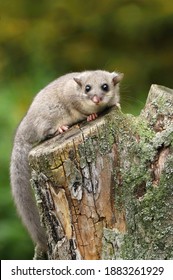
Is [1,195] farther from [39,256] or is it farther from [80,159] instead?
[80,159]

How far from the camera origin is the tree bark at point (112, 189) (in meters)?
5.48

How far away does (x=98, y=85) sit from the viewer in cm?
670

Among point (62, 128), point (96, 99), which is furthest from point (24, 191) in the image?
point (96, 99)

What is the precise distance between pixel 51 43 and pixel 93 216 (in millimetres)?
5028

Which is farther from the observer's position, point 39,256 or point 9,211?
point 9,211

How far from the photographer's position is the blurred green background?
9.95m

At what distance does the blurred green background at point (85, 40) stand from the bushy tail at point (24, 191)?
315 cm

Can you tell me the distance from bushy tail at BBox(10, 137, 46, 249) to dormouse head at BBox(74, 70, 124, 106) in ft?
1.79

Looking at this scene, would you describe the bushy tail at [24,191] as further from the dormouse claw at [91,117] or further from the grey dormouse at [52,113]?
the dormouse claw at [91,117]

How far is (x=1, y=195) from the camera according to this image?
826cm

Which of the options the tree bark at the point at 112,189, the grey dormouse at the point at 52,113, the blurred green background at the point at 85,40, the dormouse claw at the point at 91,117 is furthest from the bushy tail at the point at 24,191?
the blurred green background at the point at 85,40

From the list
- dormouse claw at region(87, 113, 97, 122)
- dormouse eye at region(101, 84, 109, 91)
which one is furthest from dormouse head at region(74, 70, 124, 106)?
dormouse claw at region(87, 113, 97, 122)
